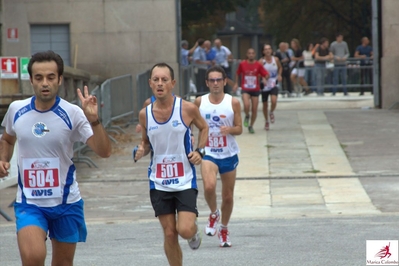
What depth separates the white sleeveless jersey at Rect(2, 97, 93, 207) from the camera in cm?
630

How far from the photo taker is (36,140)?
6.30 metres

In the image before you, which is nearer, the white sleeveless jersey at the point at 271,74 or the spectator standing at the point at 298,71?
the white sleeveless jersey at the point at 271,74

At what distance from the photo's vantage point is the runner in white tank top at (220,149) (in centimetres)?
1005

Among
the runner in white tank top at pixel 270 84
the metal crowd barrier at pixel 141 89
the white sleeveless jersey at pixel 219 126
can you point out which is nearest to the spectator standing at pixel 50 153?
the white sleeveless jersey at pixel 219 126

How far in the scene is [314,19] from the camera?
46.7 m

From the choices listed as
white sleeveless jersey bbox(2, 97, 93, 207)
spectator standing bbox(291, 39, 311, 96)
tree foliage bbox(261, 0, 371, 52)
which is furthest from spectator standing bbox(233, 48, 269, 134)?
tree foliage bbox(261, 0, 371, 52)

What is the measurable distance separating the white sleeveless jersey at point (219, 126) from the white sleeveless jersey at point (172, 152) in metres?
2.46

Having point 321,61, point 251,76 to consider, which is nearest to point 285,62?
point 321,61

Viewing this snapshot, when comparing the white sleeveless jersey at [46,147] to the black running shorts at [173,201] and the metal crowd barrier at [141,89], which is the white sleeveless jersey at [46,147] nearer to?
the black running shorts at [173,201]

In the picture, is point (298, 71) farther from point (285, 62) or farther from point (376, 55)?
point (376, 55)

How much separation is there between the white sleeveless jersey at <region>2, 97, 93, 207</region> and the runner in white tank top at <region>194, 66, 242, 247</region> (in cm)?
373

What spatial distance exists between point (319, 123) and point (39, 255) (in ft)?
54.7

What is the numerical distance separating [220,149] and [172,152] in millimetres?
2574

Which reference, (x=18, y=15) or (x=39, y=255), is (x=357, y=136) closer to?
(x=18, y=15)
